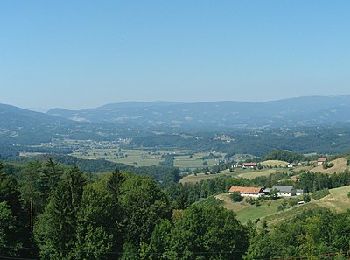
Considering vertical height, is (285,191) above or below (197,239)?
below

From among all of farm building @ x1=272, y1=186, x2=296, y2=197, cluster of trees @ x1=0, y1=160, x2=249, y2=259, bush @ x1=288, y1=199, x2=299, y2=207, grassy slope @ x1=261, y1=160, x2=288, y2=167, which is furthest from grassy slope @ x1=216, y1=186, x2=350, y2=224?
grassy slope @ x1=261, y1=160, x2=288, y2=167

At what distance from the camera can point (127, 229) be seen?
33750mm

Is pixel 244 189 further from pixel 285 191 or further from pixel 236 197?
pixel 236 197

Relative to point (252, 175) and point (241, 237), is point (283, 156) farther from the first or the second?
point (241, 237)

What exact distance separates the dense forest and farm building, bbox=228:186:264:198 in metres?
55.2

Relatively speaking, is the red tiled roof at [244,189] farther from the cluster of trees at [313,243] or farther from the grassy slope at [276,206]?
the cluster of trees at [313,243]

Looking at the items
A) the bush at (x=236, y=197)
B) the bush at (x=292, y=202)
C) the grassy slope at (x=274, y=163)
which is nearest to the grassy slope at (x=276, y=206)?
the bush at (x=236, y=197)

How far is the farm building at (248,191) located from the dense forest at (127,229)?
55159 mm

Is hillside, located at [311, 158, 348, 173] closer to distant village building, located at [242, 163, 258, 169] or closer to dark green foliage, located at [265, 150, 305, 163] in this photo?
distant village building, located at [242, 163, 258, 169]

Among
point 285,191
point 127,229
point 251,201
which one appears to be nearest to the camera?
point 127,229

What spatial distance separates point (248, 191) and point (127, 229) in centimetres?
6323

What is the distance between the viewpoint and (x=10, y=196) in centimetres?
3322

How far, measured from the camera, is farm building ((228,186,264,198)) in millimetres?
93188

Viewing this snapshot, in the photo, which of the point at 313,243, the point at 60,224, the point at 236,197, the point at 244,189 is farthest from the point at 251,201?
the point at 60,224
